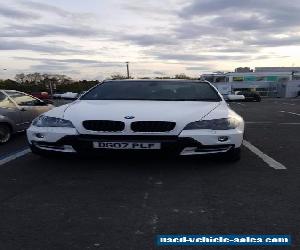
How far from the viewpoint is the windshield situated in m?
7.14

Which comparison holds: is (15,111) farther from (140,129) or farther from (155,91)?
(140,129)

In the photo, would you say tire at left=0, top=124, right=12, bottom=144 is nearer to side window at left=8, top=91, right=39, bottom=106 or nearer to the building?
side window at left=8, top=91, right=39, bottom=106

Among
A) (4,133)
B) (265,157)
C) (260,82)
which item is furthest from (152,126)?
(260,82)

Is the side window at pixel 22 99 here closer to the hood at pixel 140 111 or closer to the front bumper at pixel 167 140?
the hood at pixel 140 111

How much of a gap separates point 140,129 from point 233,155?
1.39 m

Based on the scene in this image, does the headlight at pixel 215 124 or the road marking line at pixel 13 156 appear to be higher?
the headlight at pixel 215 124

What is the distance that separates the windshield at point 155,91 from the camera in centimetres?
714

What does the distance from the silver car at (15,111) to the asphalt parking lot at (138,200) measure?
216 cm

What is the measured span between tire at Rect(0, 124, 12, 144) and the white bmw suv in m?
3.02

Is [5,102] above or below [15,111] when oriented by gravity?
above

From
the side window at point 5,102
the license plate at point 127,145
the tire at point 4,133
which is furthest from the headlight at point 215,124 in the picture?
the side window at point 5,102

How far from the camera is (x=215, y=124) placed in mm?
5984

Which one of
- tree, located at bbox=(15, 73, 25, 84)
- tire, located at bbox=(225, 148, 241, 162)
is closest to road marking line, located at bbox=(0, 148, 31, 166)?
tire, located at bbox=(225, 148, 241, 162)

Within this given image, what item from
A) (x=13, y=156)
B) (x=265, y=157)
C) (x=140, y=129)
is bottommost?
(x=265, y=157)
